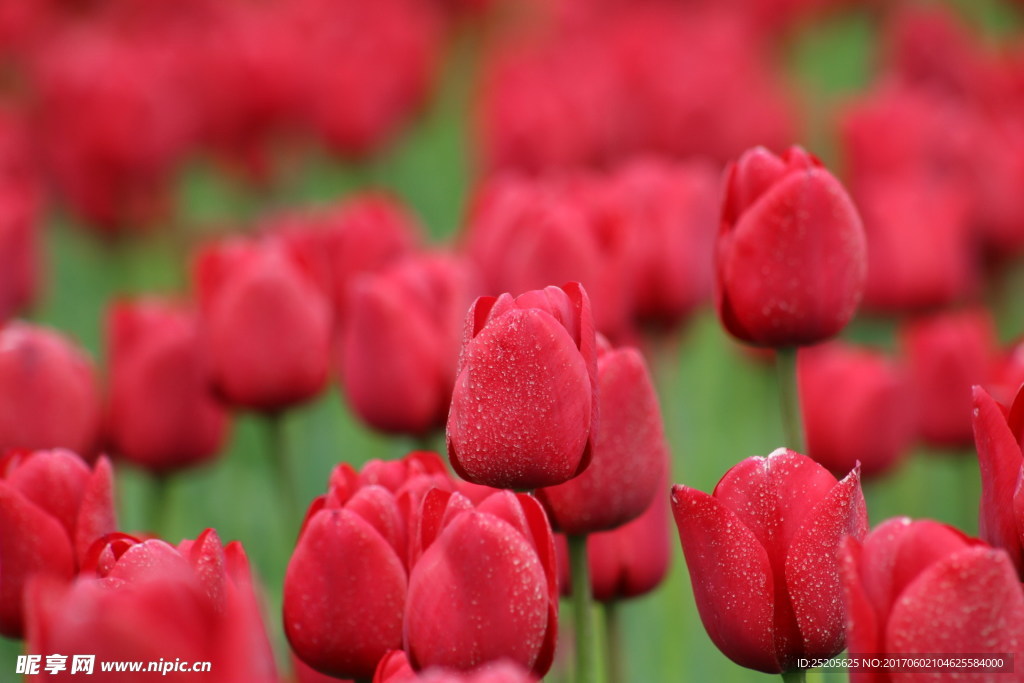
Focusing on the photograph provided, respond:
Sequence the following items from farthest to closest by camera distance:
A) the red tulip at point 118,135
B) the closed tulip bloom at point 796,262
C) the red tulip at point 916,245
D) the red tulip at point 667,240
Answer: the red tulip at point 118,135 → the red tulip at point 916,245 → the red tulip at point 667,240 → the closed tulip bloom at point 796,262

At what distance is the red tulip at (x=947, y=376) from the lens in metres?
1.10

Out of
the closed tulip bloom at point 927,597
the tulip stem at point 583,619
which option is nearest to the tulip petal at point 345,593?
the tulip stem at point 583,619

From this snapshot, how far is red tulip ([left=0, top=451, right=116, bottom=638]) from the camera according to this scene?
669 mm

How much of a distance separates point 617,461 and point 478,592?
0.18 meters

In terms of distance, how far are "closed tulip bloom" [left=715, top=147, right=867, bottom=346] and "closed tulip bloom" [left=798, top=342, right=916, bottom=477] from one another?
A: 0.26 meters

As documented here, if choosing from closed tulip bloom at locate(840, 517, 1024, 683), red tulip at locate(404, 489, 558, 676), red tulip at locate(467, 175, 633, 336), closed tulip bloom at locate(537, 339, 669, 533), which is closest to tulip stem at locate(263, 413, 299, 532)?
red tulip at locate(467, 175, 633, 336)

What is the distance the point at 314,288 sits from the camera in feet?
3.52

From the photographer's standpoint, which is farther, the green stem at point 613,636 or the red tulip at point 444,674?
the green stem at point 613,636

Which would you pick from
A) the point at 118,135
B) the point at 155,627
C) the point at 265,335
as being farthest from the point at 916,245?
the point at 118,135

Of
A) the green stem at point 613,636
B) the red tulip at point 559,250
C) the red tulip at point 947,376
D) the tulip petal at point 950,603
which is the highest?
the red tulip at point 559,250

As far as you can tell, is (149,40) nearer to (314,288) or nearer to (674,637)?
(314,288)

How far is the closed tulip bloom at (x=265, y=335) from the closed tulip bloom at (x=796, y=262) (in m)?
0.38

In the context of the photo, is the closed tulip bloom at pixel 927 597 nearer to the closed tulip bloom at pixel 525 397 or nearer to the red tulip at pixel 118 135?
the closed tulip bloom at pixel 525 397

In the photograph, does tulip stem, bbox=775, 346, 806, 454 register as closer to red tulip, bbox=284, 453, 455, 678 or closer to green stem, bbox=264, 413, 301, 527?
red tulip, bbox=284, 453, 455, 678
